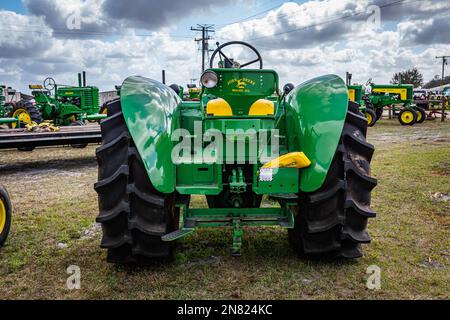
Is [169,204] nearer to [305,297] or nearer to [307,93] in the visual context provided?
[305,297]

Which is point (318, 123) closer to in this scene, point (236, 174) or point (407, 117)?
point (236, 174)

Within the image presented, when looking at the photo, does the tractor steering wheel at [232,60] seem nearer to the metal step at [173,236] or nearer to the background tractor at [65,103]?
the metal step at [173,236]

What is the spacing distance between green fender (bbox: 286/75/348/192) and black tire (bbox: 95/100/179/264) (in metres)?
1.11

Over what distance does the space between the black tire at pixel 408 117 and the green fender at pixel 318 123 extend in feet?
54.3

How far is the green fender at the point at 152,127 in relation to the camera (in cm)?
311

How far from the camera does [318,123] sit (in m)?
3.26

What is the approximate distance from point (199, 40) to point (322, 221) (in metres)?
42.2

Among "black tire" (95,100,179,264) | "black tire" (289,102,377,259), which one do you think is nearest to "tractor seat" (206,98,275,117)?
"black tire" (289,102,377,259)

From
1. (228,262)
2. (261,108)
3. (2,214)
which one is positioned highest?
(261,108)

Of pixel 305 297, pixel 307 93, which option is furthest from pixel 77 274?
pixel 307 93

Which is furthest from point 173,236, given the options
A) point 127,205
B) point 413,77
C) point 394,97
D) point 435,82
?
point 435,82

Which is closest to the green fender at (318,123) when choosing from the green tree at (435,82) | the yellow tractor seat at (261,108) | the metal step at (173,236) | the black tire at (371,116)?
the yellow tractor seat at (261,108)

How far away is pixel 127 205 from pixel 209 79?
136 cm

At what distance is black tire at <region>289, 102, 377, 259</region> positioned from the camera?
3230 millimetres
